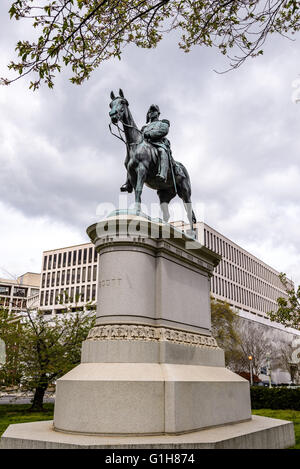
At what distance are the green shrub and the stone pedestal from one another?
1715 cm

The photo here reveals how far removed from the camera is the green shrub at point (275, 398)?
24.4 meters

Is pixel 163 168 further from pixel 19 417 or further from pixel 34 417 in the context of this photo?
pixel 19 417

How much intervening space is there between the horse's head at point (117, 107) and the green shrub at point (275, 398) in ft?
71.1

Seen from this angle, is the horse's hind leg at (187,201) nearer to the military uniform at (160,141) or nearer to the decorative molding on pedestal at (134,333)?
the military uniform at (160,141)

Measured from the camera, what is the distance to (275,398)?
25.1 meters

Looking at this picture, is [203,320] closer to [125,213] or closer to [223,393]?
[223,393]

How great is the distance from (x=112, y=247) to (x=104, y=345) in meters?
1.98

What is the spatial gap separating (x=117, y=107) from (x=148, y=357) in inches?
215

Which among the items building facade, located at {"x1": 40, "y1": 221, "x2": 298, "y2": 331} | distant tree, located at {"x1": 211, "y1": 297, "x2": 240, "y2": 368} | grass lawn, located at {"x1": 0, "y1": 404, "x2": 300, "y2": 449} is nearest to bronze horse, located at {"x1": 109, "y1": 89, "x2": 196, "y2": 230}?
grass lawn, located at {"x1": 0, "y1": 404, "x2": 300, "y2": 449}

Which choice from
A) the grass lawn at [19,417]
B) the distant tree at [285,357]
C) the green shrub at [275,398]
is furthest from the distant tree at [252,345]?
the grass lawn at [19,417]

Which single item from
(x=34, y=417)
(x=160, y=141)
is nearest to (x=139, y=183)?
(x=160, y=141)

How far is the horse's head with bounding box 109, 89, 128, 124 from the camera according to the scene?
9.09 metres

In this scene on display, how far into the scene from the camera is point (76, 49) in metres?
6.22

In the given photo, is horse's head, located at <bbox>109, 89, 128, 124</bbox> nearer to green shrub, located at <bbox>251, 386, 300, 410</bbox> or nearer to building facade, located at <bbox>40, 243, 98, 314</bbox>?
green shrub, located at <bbox>251, 386, 300, 410</bbox>
